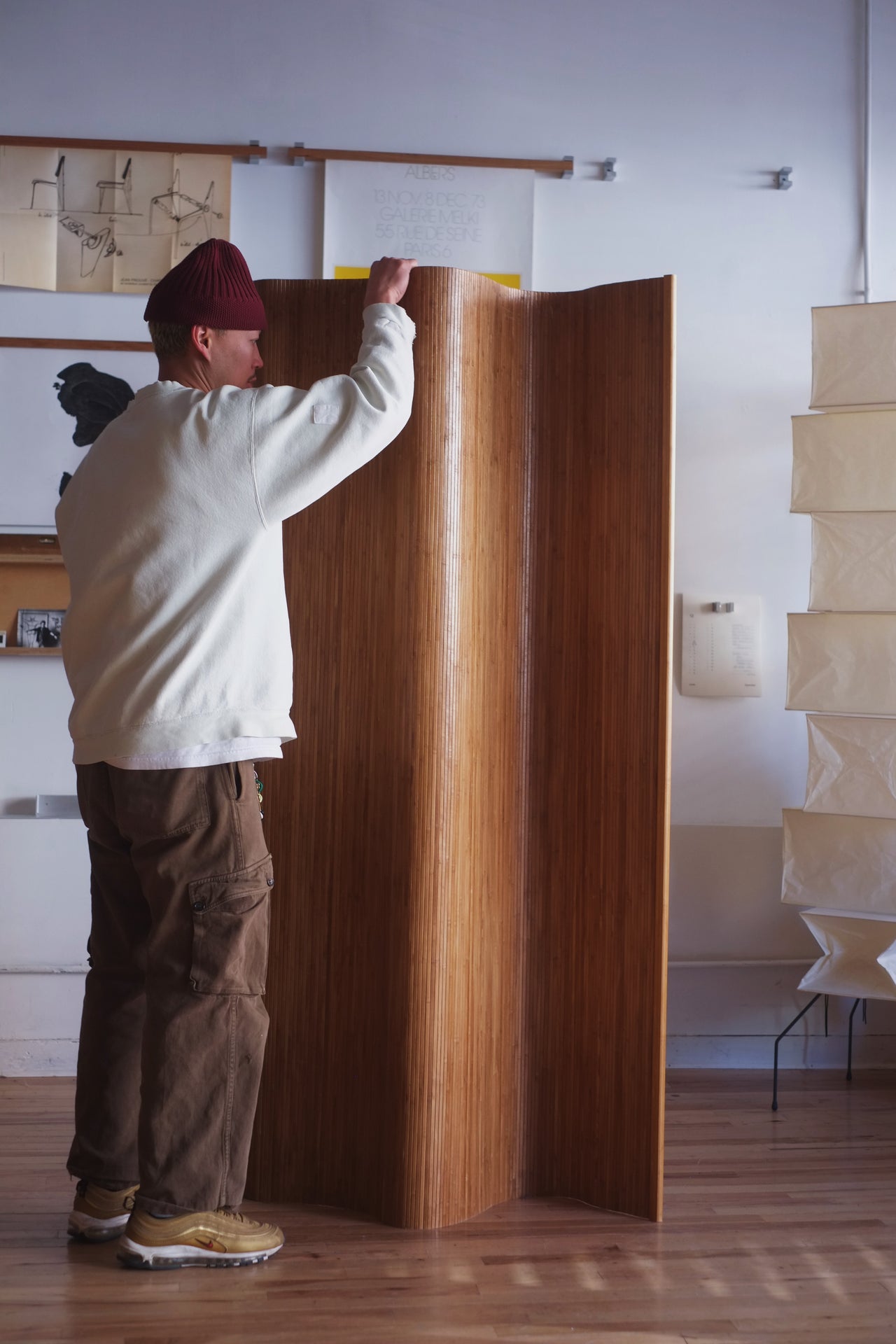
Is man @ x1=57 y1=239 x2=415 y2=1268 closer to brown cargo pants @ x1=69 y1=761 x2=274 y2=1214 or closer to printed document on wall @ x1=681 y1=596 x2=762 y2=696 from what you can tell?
brown cargo pants @ x1=69 y1=761 x2=274 y2=1214

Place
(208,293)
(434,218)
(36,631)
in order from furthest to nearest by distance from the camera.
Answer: (434,218), (36,631), (208,293)

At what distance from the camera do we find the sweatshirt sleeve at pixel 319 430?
5.29 feet

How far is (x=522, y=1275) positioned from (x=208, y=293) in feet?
5.02

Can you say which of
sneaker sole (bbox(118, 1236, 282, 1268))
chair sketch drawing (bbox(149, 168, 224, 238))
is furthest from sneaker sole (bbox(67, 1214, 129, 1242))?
chair sketch drawing (bbox(149, 168, 224, 238))

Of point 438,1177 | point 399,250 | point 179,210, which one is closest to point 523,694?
point 438,1177

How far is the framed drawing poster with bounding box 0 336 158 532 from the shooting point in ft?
9.54

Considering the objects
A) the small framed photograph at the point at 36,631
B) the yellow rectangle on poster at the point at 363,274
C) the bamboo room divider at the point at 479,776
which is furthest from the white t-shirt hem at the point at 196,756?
the yellow rectangle on poster at the point at 363,274

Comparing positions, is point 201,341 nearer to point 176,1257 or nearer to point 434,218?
point 176,1257

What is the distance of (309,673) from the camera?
1.97 m

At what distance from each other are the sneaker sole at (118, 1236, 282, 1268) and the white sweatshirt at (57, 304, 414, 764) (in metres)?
0.71

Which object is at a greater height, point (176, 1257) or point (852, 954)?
point (852, 954)

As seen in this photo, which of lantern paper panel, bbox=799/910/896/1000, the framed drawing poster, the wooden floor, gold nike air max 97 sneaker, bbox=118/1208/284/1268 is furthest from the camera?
the framed drawing poster

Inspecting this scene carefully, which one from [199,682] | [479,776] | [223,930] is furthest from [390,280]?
[223,930]

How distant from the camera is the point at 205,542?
1628 mm
